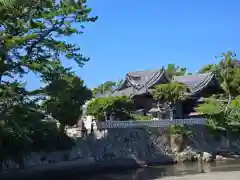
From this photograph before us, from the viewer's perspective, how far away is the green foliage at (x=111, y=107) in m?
31.0

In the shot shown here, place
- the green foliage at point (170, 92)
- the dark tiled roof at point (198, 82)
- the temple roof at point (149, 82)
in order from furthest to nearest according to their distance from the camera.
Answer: the dark tiled roof at point (198, 82) < the temple roof at point (149, 82) < the green foliage at point (170, 92)

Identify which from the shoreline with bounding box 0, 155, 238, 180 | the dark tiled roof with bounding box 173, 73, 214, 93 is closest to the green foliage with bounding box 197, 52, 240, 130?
the dark tiled roof with bounding box 173, 73, 214, 93

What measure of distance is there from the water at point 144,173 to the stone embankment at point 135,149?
143 centimetres

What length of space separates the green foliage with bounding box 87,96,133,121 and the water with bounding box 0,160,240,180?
6498 millimetres

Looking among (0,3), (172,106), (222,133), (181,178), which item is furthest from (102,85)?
(0,3)

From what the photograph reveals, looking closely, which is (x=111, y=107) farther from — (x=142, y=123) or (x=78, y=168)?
(x=78, y=168)

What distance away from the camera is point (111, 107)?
102ft

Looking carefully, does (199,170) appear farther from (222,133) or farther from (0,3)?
(0,3)

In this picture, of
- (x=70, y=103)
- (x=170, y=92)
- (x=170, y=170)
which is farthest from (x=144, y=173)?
(x=170, y=92)

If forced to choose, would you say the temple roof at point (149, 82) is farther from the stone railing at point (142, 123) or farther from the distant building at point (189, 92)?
the stone railing at point (142, 123)

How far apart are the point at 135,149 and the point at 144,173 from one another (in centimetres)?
505

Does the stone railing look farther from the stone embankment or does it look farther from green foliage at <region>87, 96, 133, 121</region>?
green foliage at <region>87, 96, 133, 121</region>

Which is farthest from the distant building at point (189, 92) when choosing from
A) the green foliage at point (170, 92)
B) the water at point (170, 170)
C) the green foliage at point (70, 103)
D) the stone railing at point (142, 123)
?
the green foliage at point (70, 103)

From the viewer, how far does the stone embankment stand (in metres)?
25.4
